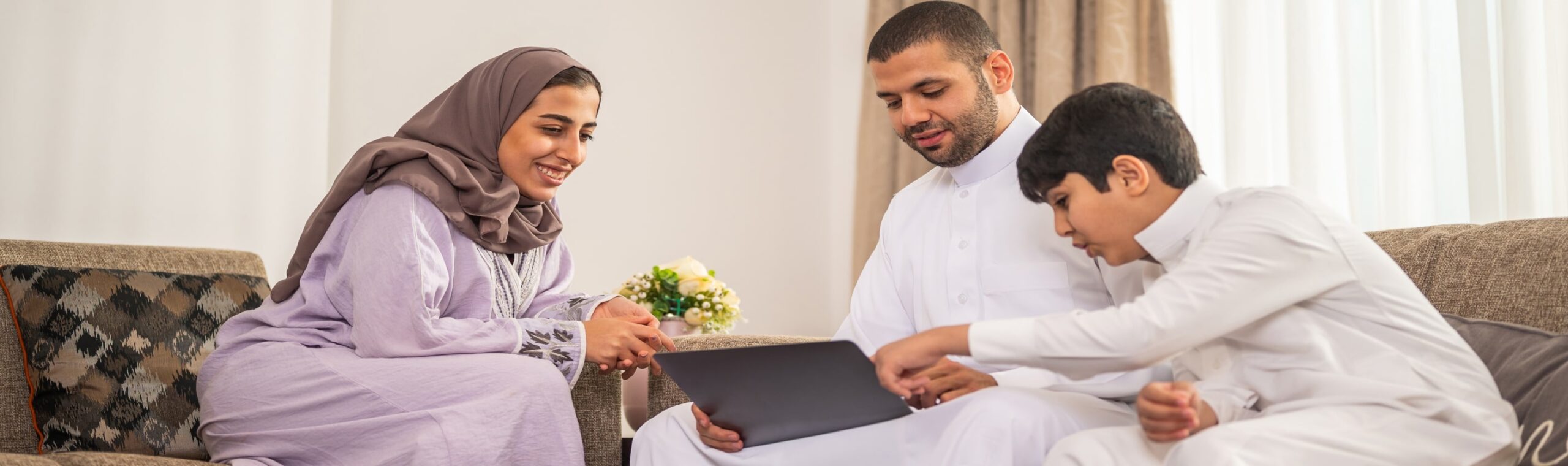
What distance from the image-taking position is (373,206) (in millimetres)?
1809

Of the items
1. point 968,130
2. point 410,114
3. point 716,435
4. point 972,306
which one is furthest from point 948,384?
point 410,114

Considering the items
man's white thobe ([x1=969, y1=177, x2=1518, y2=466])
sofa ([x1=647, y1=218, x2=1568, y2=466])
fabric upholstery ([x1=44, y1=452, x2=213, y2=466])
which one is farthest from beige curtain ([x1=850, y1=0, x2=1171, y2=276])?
fabric upholstery ([x1=44, y1=452, x2=213, y2=466])

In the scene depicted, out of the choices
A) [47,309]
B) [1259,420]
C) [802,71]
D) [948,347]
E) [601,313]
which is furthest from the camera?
[802,71]

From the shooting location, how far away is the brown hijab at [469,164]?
1877 mm

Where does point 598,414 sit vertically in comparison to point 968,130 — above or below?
below

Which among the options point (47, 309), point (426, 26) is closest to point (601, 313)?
point (47, 309)

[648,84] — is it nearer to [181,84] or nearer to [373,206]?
[181,84]

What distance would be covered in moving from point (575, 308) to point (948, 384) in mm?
898

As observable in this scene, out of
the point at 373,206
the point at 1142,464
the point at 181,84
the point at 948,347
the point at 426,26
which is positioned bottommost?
the point at 1142,464

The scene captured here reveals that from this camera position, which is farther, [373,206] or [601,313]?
[601,313]

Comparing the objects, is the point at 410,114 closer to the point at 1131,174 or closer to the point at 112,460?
the point at 112,460

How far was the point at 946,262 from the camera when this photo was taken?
1.88m

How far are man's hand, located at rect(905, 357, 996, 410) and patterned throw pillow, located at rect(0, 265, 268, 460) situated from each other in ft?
4.49

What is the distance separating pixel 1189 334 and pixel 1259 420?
12cm
